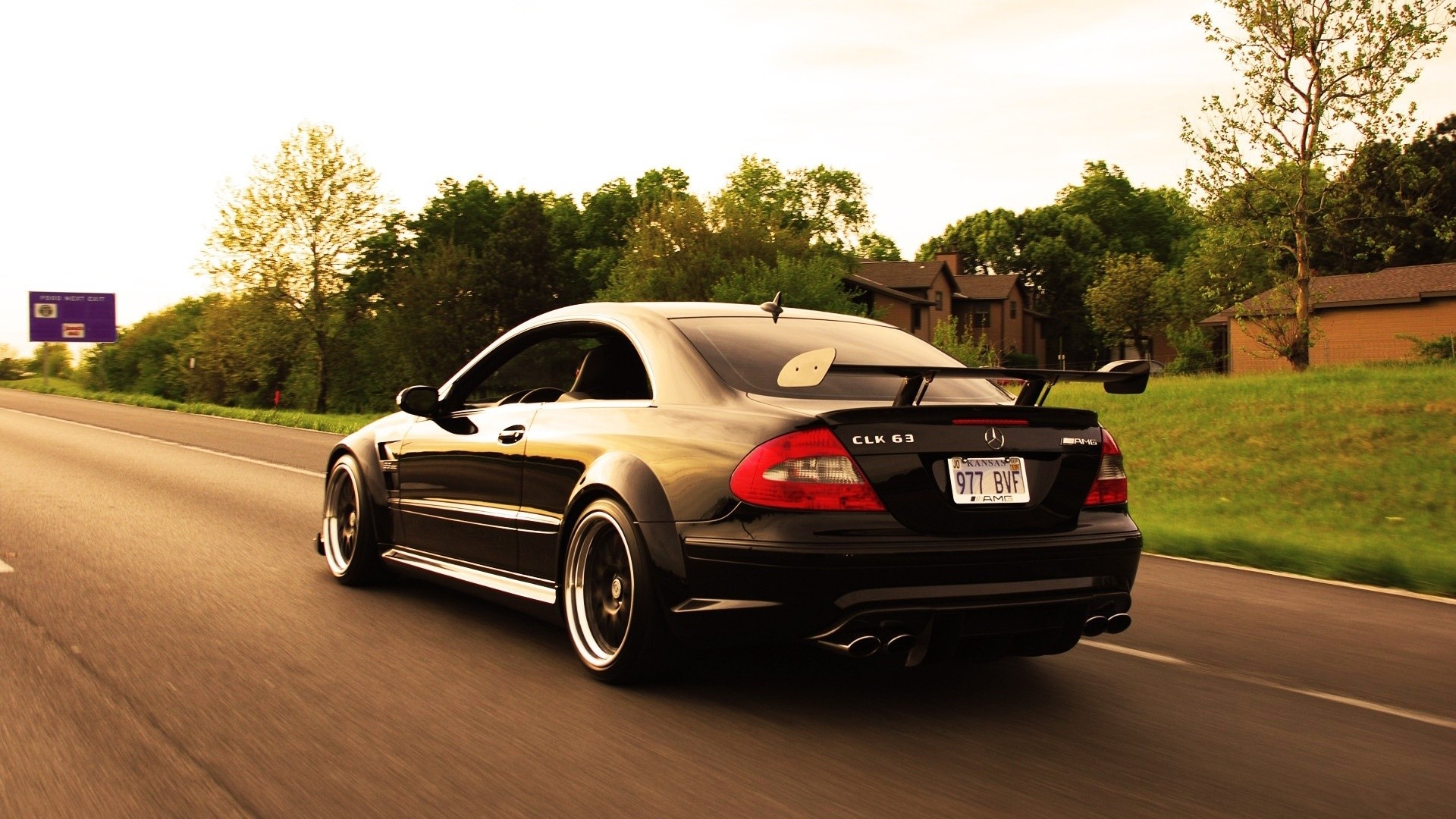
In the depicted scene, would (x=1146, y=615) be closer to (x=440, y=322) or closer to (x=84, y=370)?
(x=440, y=322)

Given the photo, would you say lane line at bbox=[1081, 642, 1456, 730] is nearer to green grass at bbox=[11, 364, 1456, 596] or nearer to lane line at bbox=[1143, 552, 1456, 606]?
lane line at bbox=[1143, 552, 1456, 606]

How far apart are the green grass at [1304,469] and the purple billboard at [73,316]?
192 ft

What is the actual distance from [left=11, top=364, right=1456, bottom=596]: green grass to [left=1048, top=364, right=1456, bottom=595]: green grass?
0.03 meters

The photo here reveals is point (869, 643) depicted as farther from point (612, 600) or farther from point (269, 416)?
point (269, 416)

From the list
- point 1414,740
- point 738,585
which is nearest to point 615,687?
point 738,585

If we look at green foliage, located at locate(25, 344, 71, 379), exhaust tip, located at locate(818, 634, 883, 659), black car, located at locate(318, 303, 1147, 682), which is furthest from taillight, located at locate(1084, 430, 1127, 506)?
green foliage, located at locate(25, 344, 71, 379)

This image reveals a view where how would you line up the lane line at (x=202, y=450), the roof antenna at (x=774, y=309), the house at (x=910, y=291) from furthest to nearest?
1. the house at (x=910, y=291)
2. the lane line at (x=202, y=450)
3. the roof antenna at (x=774, y=309)

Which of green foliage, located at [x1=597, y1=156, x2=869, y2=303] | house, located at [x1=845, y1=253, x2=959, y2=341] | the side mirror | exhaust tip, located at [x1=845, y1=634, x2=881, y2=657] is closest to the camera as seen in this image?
exhaust tip, located at [x1=845, y1=634, x2=881, y2=657]

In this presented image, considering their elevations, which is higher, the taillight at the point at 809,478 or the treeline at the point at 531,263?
the treeline at the point at 531,263

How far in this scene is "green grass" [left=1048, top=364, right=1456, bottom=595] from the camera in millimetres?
9367

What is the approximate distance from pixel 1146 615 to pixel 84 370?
80.0 meters

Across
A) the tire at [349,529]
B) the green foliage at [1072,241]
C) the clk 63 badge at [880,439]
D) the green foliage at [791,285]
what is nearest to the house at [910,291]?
the green foliage at [1072,241]

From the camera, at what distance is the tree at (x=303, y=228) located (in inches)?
2058

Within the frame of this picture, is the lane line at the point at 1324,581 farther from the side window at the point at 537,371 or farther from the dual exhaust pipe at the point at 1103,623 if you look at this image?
the side window at the point at 537,371
